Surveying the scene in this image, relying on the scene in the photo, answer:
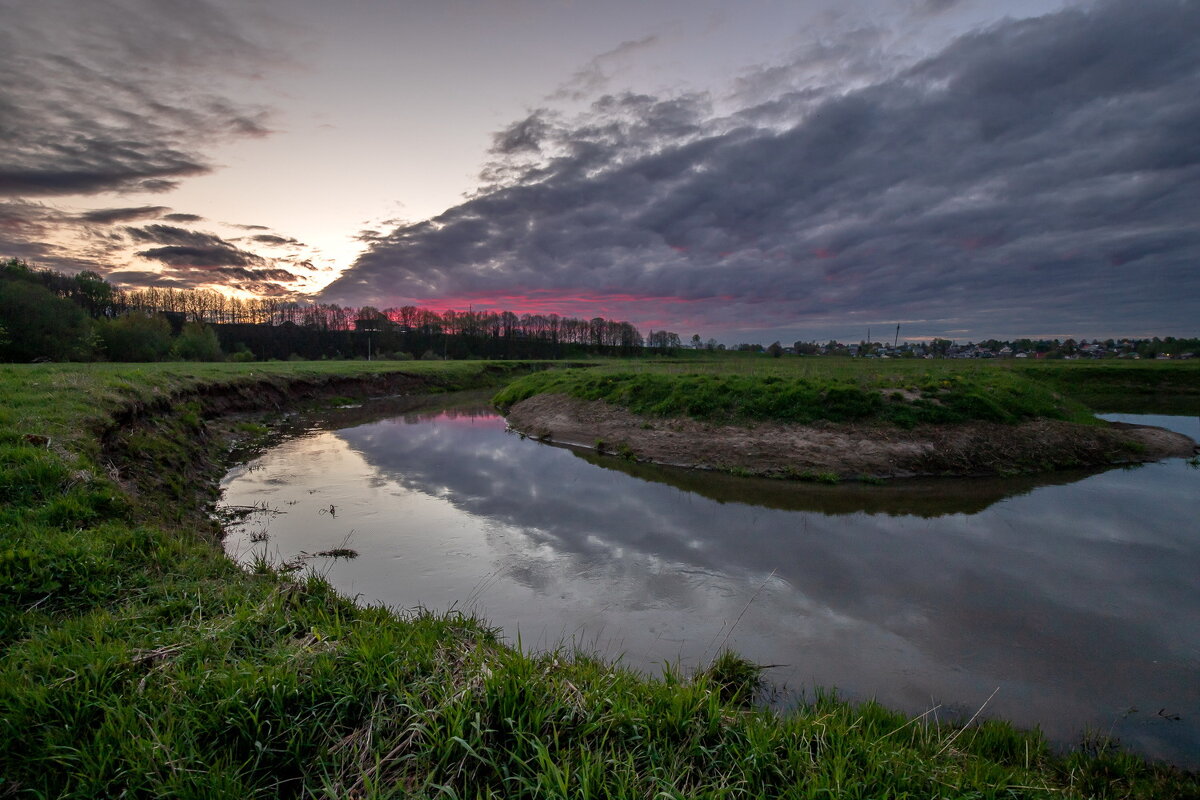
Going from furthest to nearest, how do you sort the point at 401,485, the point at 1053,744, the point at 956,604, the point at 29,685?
1. the point at 401,485
2. the point at 956,604
3. the point at 1053,744
4. the point at 29,685

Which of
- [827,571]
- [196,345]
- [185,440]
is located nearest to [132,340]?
[196,345]

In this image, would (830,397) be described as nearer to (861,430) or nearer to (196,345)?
(861,430)

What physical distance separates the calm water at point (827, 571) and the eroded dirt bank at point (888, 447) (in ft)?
3.39

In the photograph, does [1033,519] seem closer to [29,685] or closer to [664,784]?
[664,784]

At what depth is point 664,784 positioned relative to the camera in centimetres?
258

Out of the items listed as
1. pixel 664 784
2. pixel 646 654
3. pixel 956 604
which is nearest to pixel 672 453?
pixel 956 604

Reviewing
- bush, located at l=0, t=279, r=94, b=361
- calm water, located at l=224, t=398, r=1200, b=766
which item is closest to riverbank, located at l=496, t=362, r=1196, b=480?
calm water, located at l=224, t=398, r=1200, b=766

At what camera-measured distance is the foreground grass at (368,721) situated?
8.51 feet

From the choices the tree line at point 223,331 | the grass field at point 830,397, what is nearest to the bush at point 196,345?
the tree line at point 223,331

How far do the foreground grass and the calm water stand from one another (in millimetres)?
1022

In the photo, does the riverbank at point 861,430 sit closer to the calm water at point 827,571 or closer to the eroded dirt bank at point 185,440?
the calm water at point 827,571

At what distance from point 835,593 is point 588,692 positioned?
5.20 metres

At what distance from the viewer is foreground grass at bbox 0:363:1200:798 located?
2594 mm

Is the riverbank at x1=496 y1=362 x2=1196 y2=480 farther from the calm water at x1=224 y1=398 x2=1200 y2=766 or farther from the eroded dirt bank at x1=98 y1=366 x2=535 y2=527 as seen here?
the eroded dirt bank at x1=98 y1=366 x2=535 y2=527
